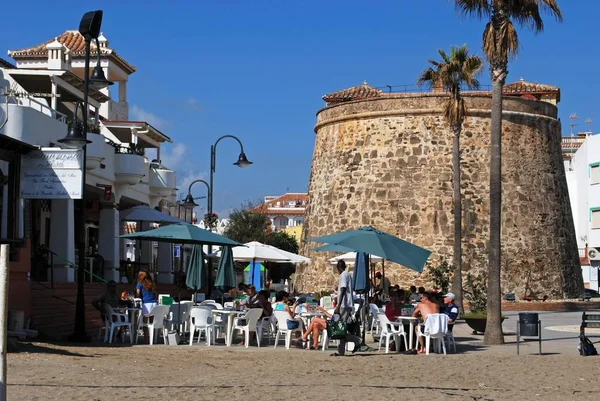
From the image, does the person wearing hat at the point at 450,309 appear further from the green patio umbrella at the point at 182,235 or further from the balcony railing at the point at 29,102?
the balcony railing at the point at 29,102

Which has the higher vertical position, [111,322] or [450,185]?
[450,185]

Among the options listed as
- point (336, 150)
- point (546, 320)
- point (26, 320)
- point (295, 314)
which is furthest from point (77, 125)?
point (336, 150)

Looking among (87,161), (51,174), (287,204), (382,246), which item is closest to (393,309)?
(382,246)

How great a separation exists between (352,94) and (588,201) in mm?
16591

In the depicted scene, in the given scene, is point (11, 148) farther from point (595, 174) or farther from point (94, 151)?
point (595, 174)

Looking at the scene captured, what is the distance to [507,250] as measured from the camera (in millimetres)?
38000

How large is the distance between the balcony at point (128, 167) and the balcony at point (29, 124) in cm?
472

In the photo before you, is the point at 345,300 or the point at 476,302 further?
the point at 476,302

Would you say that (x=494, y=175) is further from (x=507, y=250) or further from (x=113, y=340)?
(x=507, y=250)

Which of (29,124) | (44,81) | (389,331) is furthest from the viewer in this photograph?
(44,81)

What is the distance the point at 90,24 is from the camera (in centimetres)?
1850

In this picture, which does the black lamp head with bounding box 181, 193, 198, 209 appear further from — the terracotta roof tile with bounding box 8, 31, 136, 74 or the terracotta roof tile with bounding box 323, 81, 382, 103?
the terracotta roof tile with bounding box 323, 81, 382, 103

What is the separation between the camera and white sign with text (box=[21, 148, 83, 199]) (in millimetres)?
19109

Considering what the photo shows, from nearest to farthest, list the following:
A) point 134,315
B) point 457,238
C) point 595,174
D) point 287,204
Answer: point 134,315 → point 457,238 → point 595,174 → point 287,204
